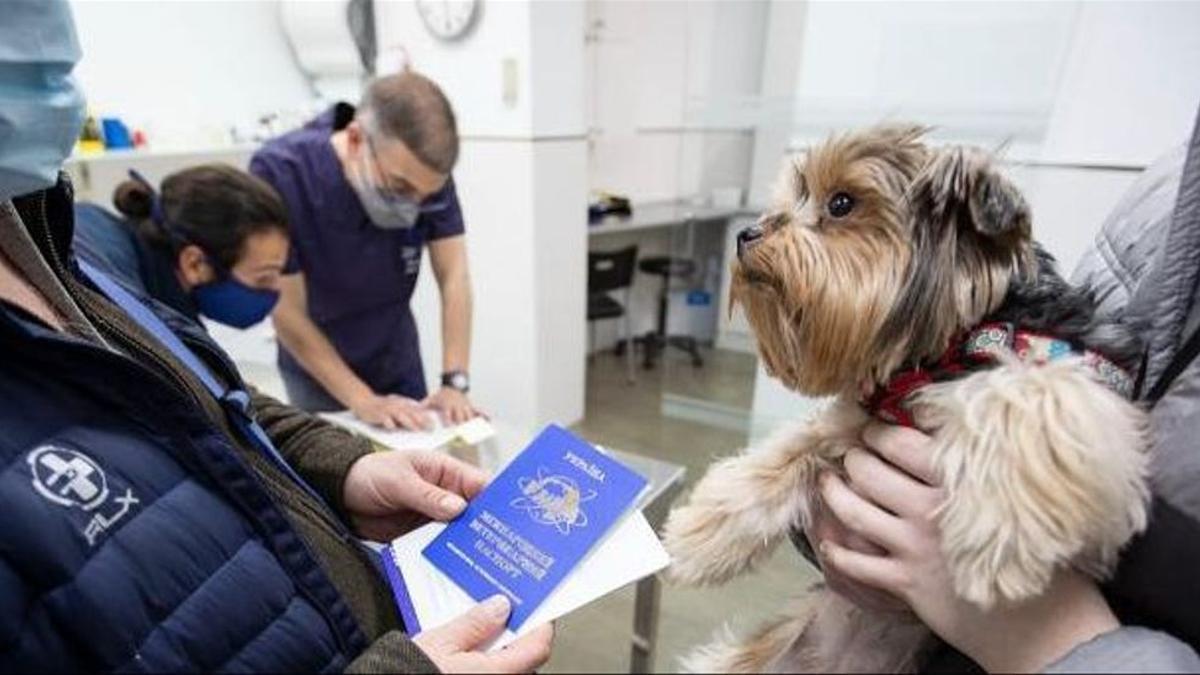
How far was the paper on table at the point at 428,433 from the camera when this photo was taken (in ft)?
5.52

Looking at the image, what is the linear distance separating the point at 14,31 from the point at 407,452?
627 millimetres

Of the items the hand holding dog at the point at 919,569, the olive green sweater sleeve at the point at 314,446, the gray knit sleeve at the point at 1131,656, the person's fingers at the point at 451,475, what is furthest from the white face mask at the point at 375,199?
the gray knit sleeve at the point at 1131,656

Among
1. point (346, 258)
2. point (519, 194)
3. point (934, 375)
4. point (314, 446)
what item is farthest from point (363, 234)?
point (934, 375)

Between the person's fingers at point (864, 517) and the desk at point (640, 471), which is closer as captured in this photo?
the person's fingers at point (864, 517)

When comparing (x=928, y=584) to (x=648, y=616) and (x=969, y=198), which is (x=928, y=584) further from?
(x=648, y=616)

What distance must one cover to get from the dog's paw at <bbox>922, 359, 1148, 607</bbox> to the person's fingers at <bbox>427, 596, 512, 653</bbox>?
17.0 inches

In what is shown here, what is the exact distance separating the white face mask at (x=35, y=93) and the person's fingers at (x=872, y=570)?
2.88ft

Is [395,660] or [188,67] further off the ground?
[188,67]

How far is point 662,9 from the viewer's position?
13.1ft

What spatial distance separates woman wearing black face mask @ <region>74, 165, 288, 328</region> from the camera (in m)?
1.50

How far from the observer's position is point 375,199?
1.93 m

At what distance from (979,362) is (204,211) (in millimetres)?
1546

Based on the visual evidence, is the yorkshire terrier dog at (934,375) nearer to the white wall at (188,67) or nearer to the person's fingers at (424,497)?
the person's fingers at (424,497)

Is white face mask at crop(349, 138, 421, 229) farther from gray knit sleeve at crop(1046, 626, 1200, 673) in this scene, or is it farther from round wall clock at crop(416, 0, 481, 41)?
gray knit sleeve at crop(1046, 626, 1200, 673)
